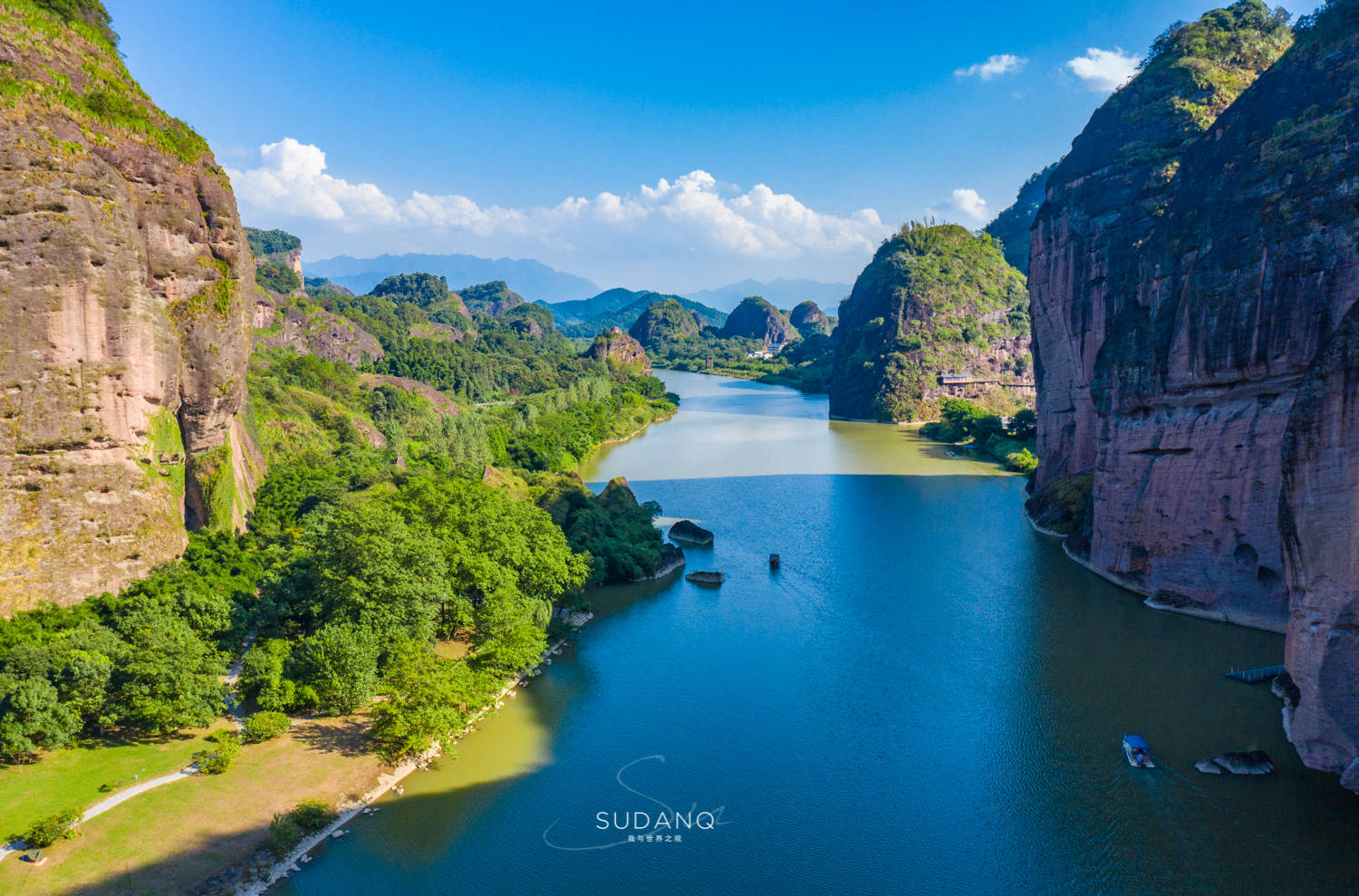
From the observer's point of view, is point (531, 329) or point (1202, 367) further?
point (531, 329)

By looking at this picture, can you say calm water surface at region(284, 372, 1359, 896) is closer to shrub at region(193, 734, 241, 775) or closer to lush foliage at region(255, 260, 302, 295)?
shrub at region(193, 734, 241, 775)

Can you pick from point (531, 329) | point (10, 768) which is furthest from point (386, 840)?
point (531, 329)

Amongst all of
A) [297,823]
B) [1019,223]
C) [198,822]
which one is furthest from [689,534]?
[1019,223]

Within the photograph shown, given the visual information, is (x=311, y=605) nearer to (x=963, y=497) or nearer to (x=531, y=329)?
(x=963, y=497)

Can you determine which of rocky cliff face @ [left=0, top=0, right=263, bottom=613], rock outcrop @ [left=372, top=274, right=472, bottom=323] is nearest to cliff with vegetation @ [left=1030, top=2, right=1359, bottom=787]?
rocky cliff face @ [left=0, top=0, right=263, bottom=613]

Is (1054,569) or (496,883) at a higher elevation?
(1054,569)

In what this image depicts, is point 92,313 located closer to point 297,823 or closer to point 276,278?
point 297,823

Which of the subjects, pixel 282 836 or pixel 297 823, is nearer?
pixel 282 836
